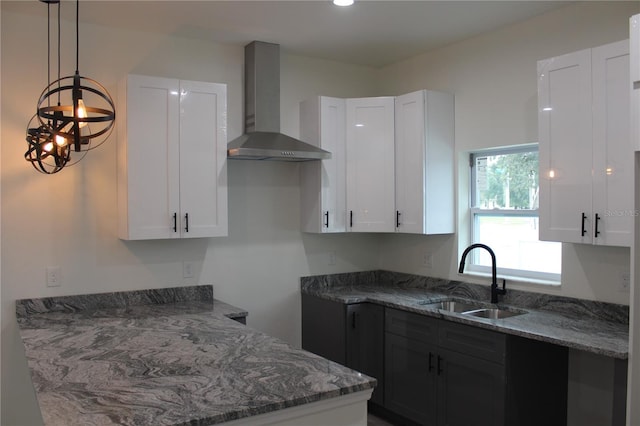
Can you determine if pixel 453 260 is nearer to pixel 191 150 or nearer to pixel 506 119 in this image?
pixel 506 119

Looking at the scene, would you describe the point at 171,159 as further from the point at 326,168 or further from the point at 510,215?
the point at 510,215

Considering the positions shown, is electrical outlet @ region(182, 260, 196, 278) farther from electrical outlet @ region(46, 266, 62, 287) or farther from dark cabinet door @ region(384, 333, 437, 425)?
dark cabinet door @ region(384, 333, 437, 425)

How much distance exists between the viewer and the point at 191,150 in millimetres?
3502

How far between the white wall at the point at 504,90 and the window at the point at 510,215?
11 centimetres

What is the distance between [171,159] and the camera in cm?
344

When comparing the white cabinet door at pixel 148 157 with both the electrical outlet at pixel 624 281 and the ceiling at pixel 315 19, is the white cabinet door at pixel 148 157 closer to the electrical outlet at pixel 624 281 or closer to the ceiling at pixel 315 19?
the ceiling at pixel 315 19

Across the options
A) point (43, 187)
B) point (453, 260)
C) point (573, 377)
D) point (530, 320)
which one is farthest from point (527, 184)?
point (43, 187)

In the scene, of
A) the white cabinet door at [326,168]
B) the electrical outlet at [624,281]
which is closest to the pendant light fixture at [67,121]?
the white cabinet door at [326,168]

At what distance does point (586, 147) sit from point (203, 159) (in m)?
2.29

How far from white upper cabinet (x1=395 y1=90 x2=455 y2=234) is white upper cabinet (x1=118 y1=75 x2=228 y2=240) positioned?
134 cm

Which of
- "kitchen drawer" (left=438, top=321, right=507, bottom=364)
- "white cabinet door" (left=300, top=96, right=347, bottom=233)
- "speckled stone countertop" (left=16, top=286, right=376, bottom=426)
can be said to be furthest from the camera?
"white cabinet door" (left=300, top=96, right=347, bottom=233)

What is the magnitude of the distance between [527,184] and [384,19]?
147cm

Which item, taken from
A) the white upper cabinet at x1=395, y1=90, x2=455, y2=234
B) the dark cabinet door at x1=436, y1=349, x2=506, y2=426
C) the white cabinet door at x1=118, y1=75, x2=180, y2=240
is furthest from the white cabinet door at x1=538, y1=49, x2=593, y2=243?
the white cabinet door at x1=118, y1=75, x2=180, y2=240

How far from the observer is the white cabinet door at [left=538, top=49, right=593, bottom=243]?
2.84 meters
